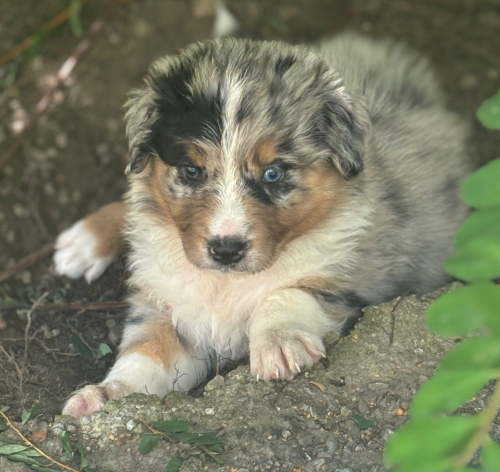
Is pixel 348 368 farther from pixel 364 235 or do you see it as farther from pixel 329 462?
pixel 364 235

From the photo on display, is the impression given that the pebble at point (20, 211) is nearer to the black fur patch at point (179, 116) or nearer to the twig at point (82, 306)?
the twig at point (82, 306)

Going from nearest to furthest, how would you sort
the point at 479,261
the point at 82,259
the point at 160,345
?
the point at 479,261
the point at 160,345
the point at 82,259

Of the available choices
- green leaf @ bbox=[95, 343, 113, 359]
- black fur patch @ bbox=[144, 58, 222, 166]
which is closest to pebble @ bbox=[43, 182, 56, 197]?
green leaf @ bbox=[95, 343, 113, 359]

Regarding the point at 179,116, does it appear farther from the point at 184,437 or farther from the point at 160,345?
the point at 184,437

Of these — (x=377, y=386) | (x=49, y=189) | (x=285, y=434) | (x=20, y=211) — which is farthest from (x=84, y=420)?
(x=49, y=189)

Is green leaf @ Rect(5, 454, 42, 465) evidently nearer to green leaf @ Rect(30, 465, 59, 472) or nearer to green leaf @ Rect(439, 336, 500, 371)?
green leaf @ Rect(30, 465, 59, 472)

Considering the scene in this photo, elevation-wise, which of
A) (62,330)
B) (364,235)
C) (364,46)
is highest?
(364,46)

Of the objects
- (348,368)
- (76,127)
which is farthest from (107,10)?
(348,368)
